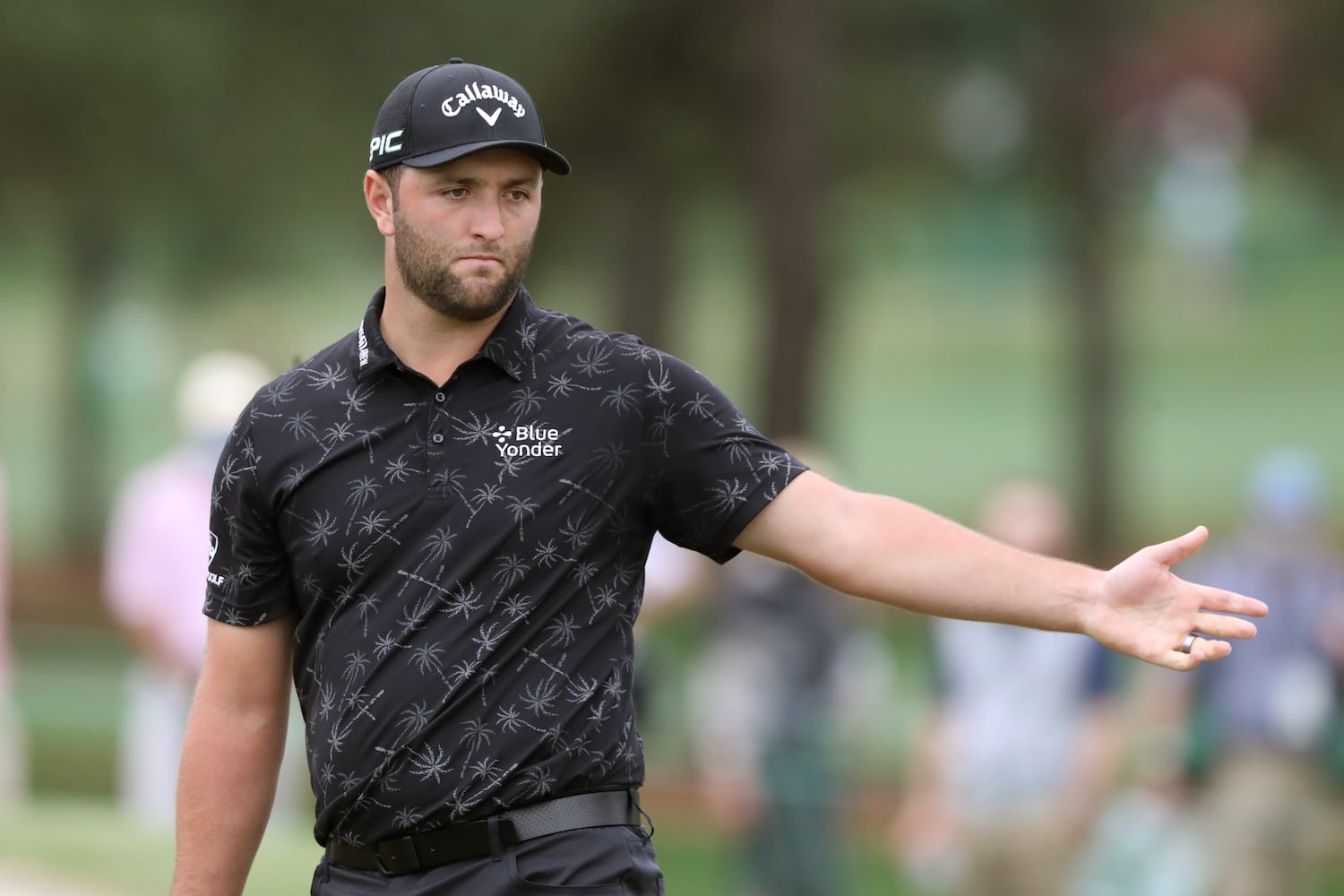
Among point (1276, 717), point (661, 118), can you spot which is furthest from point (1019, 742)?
point (661, 118)

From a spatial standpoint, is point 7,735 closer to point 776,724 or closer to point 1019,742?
point 776,724

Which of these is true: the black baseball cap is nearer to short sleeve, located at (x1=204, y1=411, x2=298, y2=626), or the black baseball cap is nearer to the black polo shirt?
the black polo shirt

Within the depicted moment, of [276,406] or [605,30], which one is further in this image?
[605,30]

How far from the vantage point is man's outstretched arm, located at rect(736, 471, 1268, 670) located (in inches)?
140

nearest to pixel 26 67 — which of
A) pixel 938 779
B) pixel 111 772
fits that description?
pixel 111 772

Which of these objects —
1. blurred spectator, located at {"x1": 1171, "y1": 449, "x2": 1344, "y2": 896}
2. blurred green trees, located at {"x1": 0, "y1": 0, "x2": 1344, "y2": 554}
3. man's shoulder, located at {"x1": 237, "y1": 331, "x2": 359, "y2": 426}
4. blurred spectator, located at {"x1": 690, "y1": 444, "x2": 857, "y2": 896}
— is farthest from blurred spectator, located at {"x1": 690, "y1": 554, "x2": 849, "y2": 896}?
blurred green trees, located at {"x1": 0, "y1": 0, "x2": 1344, "y2": 554}

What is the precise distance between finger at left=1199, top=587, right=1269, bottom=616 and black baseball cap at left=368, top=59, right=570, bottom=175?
137 cm

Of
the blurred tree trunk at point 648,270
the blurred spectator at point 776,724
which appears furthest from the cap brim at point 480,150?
the blurred tree trunk at point 648,270

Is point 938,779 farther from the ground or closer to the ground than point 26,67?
closer to the ground

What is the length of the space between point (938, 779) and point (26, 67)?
36.4 ft

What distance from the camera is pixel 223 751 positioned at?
4.00 meters

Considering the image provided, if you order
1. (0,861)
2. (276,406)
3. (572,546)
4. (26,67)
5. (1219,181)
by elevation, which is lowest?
(0,861)

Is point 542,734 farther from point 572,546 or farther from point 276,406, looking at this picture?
point 276,406

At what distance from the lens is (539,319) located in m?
3.92
